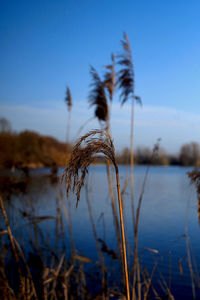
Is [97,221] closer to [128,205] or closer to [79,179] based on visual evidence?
[128,205]

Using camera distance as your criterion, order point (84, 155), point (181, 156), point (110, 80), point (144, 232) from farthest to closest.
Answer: point (181, 156), point (144, 232), point (110, 80), point (84, 155)

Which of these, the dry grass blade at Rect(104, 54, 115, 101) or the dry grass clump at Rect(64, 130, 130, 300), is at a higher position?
the dry grass blade at Rect(104, 54, 115, 101)

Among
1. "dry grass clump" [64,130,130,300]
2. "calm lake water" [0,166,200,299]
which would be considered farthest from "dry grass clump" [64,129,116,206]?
"calm lake water" [0,166,200,299]

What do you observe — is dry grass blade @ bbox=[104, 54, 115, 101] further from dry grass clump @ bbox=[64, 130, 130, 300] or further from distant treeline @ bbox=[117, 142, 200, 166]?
dry grass clump @ bbox=[64, 130, 130, 300]

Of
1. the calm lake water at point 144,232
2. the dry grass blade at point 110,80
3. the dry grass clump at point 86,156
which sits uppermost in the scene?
the dry grass blade at point 110,80

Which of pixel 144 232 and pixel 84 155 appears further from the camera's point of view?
pixel 144 232

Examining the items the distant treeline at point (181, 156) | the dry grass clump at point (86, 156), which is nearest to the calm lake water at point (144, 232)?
the distant treeline at point (181, 156)

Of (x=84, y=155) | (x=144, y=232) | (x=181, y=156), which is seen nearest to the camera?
(x=84, y=155)

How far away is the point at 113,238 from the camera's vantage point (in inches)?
234

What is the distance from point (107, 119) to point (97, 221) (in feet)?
13.4

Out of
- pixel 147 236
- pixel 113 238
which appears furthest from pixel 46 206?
pixel 147 236

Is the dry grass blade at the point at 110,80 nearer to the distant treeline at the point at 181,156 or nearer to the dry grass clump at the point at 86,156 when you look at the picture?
the distant treeline at the point at 181,156

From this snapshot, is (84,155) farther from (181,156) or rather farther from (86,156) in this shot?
(181,156)

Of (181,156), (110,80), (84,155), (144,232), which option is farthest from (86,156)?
(181,156)
